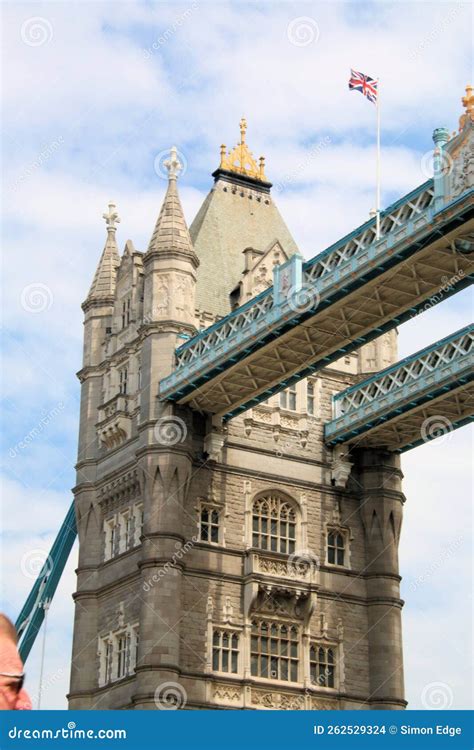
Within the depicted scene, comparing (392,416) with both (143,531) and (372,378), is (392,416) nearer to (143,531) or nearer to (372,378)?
(372,378)

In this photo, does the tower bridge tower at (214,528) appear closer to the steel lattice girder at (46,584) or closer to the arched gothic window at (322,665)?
the arched gothic window at (322,665)

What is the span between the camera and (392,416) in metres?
52.7

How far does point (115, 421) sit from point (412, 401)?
11.6 metres
